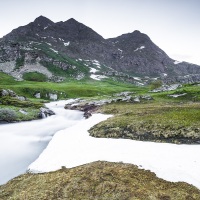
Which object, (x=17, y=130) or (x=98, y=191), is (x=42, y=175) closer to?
(x=98, y=191)

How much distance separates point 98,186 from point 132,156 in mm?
7065

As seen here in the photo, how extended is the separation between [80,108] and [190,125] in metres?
46.2

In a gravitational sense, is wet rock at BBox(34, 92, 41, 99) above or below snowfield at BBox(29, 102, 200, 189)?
below

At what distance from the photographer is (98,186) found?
53.8 feet

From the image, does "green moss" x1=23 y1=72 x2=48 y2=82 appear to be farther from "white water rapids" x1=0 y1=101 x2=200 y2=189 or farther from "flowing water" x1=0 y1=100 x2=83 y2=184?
"white water rapids" x1=0 y1=101 x2=200 y2=189

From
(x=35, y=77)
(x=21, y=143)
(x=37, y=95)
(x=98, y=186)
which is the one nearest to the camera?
(x=98, y=186)

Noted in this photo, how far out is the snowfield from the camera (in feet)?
62.7

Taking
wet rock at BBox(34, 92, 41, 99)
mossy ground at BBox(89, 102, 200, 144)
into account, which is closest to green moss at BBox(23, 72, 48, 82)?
wet rock at BBox(34, 92, 41, 99)

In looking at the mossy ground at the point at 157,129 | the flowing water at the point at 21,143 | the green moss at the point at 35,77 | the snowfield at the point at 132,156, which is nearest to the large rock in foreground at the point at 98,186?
the snowfield at the point at 132,156

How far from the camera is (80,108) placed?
7419 cm

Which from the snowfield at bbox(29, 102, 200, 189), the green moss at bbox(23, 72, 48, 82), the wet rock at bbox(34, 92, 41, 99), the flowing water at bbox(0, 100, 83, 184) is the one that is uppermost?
the green moss at bbox(23, 72, 48, 82)

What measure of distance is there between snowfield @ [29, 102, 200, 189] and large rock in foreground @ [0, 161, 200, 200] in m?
1.34

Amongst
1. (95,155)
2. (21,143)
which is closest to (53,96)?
(21,143)

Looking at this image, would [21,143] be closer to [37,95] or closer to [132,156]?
[132,156]
